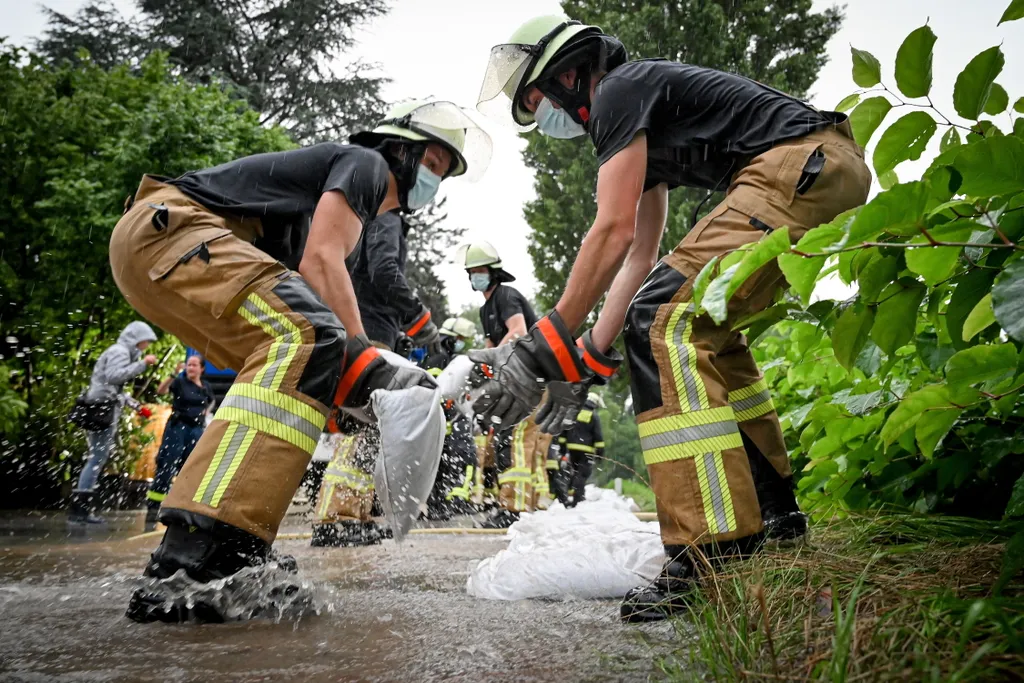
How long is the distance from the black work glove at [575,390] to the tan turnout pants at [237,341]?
767 mm

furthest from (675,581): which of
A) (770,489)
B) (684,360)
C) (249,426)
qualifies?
(249,426)

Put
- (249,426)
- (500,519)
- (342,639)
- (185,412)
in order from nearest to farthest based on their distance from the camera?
1. (342,639)
2. (249,426)
3. (500,519)
4. (185,412)

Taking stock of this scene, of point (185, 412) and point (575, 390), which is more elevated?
point (185, 412)

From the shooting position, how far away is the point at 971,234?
1268mm

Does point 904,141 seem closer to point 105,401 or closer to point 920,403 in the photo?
point 920,403

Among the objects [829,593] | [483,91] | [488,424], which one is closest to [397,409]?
[488,424]

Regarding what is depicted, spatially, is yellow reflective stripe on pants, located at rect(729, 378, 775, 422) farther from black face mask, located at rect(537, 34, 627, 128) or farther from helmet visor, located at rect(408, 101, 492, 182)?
helmet visor, located at rect(408, 101, 492, 182)

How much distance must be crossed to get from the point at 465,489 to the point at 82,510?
3663 mm

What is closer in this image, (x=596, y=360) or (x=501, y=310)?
(x=596, y=360)

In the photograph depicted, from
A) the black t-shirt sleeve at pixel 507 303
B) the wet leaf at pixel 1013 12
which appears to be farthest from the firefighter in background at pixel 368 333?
the wet leaf at pixel 1013 12

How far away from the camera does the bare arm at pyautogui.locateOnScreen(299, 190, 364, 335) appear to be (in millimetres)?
3031

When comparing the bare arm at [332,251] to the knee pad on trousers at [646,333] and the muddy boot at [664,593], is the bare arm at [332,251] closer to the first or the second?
the knee pad on trousers at [646,333]

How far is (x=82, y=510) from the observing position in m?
7.14

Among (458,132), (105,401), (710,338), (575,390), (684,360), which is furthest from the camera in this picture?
(105,401)
